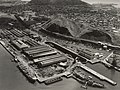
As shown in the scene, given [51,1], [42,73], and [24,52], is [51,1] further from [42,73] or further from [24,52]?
[42,73]

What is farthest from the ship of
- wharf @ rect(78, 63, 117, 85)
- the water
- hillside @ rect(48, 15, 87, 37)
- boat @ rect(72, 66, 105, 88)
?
hillside @ rect(48, 15, 87, 37)

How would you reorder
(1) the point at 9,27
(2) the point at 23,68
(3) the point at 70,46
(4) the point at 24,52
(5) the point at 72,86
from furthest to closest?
(1) the point at 9,27
(3) the point at 70,46
(4) the point at 24,52
(2) the point at 23,68
(5) the point at 72,86

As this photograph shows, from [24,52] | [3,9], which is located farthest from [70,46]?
[3,9]

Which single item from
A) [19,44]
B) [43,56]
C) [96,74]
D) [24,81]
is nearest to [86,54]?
[96,74]

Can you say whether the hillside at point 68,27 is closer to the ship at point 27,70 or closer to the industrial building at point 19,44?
the industrial building at point 19,44

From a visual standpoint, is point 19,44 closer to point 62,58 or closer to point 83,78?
point 62,58

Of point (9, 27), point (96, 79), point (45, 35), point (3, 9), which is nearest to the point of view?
point (96, 79)

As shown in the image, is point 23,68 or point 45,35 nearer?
point 23,68
